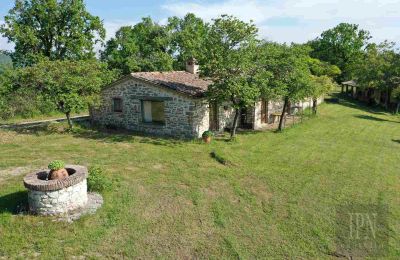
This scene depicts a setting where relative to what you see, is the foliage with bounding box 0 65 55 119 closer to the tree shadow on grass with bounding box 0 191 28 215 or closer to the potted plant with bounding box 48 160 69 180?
the tree shadow on grass with bounding box 0 191 28 215

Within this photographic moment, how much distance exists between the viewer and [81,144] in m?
16.7

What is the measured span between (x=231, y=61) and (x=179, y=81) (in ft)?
15.3

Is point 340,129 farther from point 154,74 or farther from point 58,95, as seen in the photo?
point 58,95

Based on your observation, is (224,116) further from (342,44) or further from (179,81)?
(342,44)

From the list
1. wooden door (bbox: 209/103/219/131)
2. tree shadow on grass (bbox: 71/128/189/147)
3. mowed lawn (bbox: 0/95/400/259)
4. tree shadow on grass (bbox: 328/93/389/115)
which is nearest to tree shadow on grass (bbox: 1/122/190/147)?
tree shadow on grass (bbox: 71/128/189/147)

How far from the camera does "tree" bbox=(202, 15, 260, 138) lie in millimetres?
16281

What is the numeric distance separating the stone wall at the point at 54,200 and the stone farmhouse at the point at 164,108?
9640 millimetres

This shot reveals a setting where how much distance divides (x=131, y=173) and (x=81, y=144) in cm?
543

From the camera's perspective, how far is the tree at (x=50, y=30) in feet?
84.9

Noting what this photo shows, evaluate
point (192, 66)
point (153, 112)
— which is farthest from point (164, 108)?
point (192, 66)

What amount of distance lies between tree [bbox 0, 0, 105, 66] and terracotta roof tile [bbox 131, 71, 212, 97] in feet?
37.1

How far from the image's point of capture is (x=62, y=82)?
18.4 meters

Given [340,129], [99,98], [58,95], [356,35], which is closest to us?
[58,95]

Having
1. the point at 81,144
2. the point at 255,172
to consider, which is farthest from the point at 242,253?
the point at 81,144
